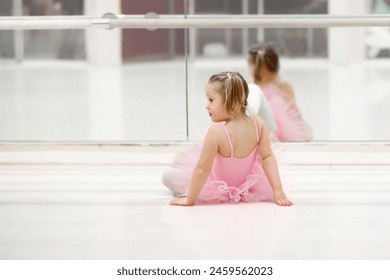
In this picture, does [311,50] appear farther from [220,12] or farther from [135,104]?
[135,104]

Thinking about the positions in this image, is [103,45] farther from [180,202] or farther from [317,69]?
[180,202]

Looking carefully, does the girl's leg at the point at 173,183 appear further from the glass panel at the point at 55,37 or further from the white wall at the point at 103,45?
the glass panel at the point at 55,37

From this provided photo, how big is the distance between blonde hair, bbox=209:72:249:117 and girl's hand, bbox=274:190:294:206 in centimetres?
31

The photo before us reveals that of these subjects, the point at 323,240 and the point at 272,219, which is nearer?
the point at 323,240

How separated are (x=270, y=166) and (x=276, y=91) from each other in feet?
4.12

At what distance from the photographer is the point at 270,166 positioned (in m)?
2.69

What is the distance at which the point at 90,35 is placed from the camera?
397 inches

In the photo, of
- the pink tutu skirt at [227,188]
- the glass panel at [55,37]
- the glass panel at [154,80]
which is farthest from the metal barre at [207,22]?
the glass panel at [55,37]

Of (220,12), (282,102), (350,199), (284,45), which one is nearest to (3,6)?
(220,12)

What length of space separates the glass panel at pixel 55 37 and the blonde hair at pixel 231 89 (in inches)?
313

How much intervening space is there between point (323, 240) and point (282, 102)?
1.71 metres

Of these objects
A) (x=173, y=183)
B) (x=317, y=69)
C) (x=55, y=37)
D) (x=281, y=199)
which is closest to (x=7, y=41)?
(x=55, y=37)

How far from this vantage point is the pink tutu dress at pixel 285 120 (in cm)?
370

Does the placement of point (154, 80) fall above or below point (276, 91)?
below
